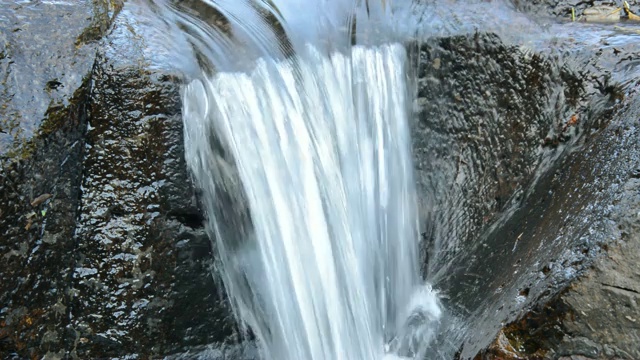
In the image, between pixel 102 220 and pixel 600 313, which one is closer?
pixel 600 313

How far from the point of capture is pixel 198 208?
3.11 m

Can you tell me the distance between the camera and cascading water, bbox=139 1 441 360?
3238mm

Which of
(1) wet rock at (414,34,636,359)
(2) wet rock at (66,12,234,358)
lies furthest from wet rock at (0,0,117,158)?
(1) wet rock at (414,34,636,359)

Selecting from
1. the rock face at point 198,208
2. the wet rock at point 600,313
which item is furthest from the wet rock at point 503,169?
the wet rock at point 600,313

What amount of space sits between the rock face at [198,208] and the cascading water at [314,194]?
16 centimetres

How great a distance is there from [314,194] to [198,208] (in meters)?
0.68

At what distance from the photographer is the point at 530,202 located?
324 centimetres

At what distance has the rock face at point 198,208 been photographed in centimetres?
244

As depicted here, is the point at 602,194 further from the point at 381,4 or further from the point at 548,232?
the point at 381,4

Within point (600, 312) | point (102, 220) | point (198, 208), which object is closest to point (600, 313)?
point (600, 312)

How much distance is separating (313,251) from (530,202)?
123 centimetres

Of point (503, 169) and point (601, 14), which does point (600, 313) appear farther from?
point (601, 14)

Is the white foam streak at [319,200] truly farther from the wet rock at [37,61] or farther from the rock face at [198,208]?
the wet rock at [37,61]

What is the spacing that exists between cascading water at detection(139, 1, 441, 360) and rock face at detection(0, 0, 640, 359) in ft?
0.52
